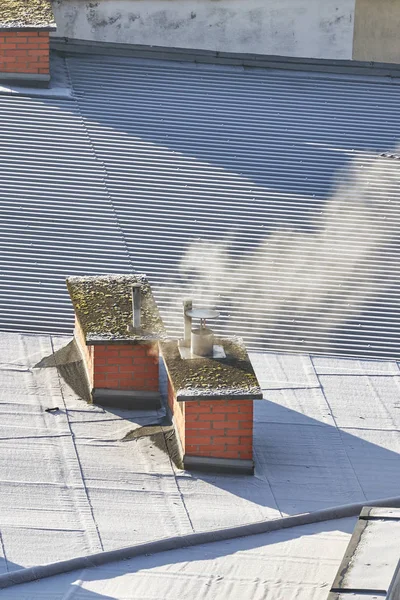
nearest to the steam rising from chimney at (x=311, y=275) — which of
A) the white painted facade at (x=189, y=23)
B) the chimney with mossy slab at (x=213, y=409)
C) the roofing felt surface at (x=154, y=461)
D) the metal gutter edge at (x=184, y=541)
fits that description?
the roofing felt surface at (x=154, y=461)

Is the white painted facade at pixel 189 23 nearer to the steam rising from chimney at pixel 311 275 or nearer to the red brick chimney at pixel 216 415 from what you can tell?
the steam rising from chimney at pixel 311 275

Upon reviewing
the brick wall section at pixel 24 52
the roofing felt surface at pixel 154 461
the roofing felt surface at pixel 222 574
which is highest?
the brick wall section at pixel 24 52

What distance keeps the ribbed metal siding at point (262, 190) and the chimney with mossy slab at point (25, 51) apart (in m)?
0.65

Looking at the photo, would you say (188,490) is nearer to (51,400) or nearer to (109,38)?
(51,400)

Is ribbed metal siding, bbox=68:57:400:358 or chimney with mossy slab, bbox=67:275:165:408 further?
ribbed metal siding, bbox=68:57:400:358

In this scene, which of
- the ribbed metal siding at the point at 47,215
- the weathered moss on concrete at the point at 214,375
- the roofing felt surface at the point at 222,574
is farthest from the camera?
the ribbed metal siding at the point at 47,215

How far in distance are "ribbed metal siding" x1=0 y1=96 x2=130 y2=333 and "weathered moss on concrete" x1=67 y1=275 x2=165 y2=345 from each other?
0.78 meters

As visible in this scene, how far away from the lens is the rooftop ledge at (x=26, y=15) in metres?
19.2

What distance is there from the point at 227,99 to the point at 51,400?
835 centimetres

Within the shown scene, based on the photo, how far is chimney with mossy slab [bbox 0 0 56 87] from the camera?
758 inches

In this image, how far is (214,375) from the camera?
1173 centimetres

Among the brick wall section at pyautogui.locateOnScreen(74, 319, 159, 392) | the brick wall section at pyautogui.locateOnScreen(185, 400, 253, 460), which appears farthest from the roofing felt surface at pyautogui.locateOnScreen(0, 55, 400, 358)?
the brick wall section at pyautogui.locateOnScreen(185, 400, 253, 460)

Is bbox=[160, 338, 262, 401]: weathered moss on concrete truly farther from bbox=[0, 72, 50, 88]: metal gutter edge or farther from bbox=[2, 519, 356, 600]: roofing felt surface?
bbox=[0, 72, 50, 88]: metal gutter edge

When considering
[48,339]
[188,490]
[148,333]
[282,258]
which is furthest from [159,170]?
[188,490]
